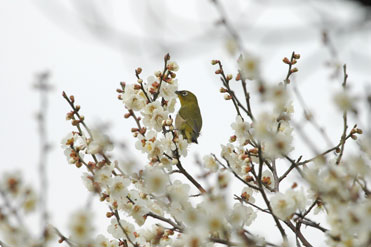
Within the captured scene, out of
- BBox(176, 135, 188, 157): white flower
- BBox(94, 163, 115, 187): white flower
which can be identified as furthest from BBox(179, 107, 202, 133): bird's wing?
BBox(94, 163, 115, 187): white flower

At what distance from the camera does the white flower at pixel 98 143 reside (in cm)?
262

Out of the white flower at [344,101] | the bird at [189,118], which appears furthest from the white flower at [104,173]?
the bird at [189,118]

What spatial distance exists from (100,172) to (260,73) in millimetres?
1115

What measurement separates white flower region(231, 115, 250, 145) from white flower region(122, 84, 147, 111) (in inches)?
26.2

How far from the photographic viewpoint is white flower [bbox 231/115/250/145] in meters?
3.49

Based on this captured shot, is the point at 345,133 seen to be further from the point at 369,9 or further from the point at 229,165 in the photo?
the point at 369,9

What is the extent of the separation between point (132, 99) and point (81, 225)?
1409 mm

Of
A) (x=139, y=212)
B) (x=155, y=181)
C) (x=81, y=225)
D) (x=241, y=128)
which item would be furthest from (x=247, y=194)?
(x=81, y=225)

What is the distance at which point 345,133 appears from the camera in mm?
3150

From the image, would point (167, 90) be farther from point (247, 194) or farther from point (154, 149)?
point (247, 194)

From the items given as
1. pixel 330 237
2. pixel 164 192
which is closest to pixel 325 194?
pixel 330 237

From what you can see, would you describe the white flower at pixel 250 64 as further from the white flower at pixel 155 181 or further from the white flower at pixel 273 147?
the white flower at pixel 155 181

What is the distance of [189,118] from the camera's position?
192 inches

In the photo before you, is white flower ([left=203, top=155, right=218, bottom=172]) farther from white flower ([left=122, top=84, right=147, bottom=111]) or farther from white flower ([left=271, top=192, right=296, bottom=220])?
white flower ([left=271, top=192, right=296, bottom=220])
